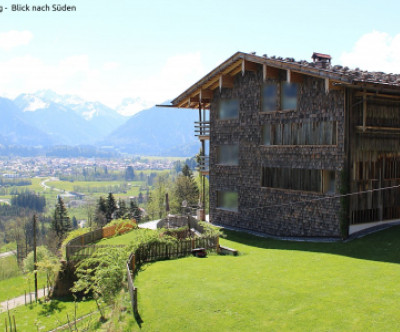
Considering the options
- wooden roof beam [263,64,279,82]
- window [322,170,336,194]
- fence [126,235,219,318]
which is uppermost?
wooden roof beam [263,64,279,82]

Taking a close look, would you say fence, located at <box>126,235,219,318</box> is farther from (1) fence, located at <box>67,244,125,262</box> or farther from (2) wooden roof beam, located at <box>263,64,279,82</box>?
(2) wooden roof beam, located at <box>263,64,279,82</box>

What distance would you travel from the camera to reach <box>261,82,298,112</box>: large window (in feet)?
75.2

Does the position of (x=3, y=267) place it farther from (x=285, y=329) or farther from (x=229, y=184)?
(x=285, y=329)

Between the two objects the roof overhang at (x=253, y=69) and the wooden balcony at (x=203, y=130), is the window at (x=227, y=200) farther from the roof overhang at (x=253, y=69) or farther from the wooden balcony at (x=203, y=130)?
the roof overhang at (x=253, y=69)

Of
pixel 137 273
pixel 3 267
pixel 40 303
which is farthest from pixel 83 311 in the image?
pixel 3 267

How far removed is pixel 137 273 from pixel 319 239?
10.2m

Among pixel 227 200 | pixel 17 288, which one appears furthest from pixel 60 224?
pixel 227 200

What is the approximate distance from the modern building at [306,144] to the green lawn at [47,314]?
11.5 metres

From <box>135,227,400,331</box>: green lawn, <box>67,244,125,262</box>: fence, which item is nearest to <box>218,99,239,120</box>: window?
<box>135,227,400,331</box>: green lawn

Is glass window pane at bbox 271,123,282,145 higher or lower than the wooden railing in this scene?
lower

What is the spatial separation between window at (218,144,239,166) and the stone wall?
1.17ft

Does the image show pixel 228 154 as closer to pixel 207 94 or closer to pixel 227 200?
pixel 227 200

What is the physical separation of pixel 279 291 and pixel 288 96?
13791 millimetres

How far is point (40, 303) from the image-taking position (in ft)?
91.5
